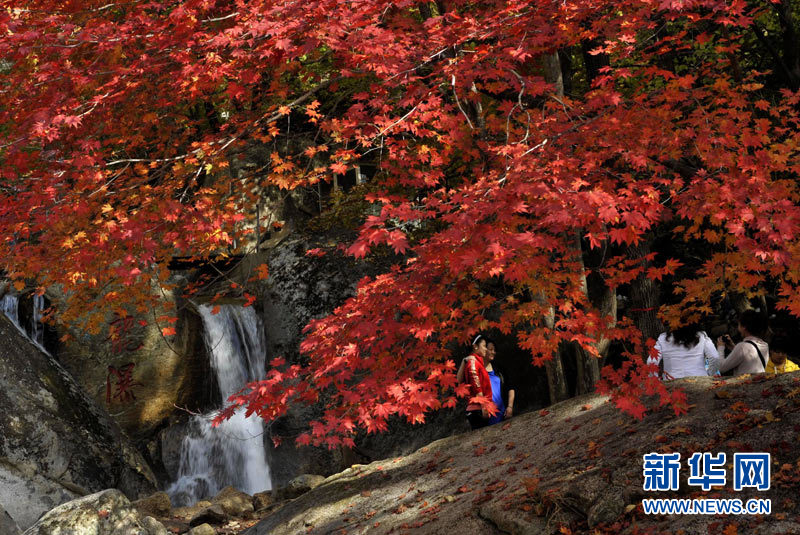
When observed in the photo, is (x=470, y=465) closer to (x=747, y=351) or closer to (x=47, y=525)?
(x=747, y=351)

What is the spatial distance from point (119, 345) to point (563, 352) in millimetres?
8330

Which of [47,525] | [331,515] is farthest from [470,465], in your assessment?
[47,525]

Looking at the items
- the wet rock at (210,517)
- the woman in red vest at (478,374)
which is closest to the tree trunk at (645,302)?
the woman in red vest at (478,374)

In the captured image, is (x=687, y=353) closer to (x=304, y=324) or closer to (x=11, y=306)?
(x=304, y=324)

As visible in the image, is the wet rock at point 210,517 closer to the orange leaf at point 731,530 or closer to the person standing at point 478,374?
the person standing at point 478,374

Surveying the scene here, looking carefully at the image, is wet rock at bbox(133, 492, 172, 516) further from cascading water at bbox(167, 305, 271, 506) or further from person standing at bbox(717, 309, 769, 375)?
person standing at bbox(717, 309, 769, 375)

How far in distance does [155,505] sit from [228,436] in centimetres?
276

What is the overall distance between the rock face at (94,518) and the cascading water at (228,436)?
16.3 feet

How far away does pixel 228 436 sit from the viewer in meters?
12.7

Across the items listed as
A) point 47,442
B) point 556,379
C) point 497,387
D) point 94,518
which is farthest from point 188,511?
point 556,379

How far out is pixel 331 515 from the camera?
7.16 m

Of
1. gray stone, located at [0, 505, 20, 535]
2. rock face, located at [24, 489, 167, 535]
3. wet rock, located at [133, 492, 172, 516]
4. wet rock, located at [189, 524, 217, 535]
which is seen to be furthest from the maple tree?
wet rock, located at [133, 492, 172, 516]

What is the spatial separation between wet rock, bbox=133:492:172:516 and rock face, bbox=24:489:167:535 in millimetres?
2944

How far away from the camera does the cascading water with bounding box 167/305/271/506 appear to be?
12461 millimetres
